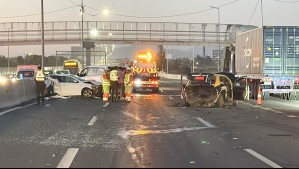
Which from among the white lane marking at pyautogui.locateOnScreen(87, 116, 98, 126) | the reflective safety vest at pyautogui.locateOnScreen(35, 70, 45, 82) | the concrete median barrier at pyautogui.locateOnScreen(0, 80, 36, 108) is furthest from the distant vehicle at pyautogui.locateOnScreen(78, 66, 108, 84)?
the white lane marking at pyautogui.locateOnScreen(87, 116, 98, 126)

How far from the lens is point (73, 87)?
94.4 feet

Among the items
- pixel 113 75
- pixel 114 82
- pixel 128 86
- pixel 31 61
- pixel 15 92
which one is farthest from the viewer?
pixel 31 61

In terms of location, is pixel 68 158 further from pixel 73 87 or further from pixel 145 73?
pixel 145 73

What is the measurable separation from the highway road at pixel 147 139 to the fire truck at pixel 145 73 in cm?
1585

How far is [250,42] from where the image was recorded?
30141mm

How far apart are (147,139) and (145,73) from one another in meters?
24.0

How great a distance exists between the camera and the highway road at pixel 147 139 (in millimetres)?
9133

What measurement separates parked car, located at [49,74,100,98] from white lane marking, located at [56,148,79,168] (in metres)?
18.2

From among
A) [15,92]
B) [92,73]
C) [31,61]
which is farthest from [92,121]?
[31,61]

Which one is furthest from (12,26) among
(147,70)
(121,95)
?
(121,95)

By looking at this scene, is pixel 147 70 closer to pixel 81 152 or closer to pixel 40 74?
pixel 40 74

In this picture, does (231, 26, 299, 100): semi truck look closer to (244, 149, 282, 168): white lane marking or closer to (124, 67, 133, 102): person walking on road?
(124, 67, 133, 102): person walking on road

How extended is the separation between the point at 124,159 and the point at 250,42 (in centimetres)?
2234

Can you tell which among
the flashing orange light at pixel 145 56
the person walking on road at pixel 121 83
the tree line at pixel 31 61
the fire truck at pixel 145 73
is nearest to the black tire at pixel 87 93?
the person walking on road at pixel 121 83
